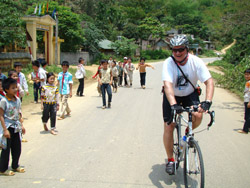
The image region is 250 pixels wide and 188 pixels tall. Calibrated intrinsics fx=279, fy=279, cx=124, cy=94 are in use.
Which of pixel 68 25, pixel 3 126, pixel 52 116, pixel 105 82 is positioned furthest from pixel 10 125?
pixel 68 25

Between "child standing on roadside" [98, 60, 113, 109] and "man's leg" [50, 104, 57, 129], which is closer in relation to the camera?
"man's leg" [50, 104, 57, 129]

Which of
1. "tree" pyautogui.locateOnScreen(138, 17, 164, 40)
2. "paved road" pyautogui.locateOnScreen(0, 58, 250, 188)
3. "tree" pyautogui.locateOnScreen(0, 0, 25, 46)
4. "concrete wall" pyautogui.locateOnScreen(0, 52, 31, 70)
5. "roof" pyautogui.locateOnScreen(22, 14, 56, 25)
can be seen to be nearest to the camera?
"paved road" pyautogui.locateOnScreen(0, 58, 250, 188)

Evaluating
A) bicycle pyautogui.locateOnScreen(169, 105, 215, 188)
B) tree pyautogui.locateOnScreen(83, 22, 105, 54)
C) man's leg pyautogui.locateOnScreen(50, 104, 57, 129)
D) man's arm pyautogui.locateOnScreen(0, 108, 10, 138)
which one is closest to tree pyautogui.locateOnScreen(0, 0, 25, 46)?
man's leg pyautogui.locateOnScreen(50, 104, 57, 129)

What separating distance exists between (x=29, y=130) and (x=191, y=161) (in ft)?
14.8

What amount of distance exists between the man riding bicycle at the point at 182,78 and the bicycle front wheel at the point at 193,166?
0.43 metres

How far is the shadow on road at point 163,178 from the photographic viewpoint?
398 cm

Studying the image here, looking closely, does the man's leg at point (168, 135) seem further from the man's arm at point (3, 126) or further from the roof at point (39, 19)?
the roof at point (39, 19)

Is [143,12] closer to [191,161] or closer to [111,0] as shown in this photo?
[111,0]

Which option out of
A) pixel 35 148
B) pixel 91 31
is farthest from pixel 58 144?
pixel 91 31

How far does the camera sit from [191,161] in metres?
3.54

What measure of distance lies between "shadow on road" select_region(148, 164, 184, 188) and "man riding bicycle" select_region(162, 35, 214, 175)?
178 millimetres

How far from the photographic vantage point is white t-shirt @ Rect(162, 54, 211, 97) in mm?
3826

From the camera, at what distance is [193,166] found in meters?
3.51

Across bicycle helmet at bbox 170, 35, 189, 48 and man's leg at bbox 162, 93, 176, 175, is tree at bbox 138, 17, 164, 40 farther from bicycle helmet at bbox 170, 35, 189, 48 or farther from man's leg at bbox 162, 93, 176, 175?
man's leg at bbox 162, 93, 176, 175
